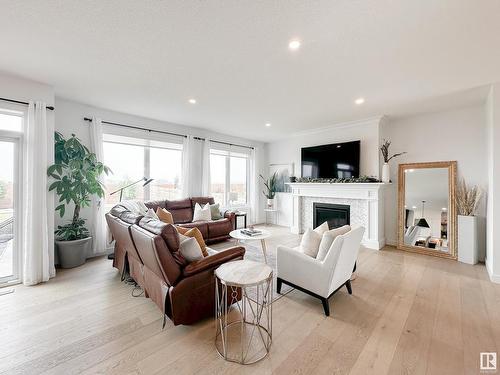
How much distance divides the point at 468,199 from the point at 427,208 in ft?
2.05

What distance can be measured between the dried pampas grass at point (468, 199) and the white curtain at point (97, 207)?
649 centimetres

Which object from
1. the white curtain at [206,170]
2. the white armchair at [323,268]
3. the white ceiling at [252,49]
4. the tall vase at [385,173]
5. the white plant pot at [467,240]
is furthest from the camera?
the white curtain at [206,170]

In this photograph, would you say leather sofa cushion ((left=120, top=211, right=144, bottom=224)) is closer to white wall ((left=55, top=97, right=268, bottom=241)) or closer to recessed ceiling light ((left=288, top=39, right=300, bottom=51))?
white wall ((left=55, top=97, right=268, bottom=241))

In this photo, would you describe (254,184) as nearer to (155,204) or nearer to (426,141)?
(155,204)

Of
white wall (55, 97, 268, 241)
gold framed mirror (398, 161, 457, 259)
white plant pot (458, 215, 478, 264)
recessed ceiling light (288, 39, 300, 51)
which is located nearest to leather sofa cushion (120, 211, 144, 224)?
white wall (55, 97, 268, 241)

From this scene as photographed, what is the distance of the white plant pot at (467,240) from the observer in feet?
12.2

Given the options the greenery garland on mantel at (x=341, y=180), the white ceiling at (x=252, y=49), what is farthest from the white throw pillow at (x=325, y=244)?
the greenery garland on mantel at (x=341, y=180)

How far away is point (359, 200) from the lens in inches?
193

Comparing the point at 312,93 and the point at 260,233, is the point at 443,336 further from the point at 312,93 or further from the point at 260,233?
the point at 312,93

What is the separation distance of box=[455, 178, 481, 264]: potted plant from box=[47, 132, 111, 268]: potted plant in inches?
242

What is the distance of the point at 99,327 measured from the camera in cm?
209

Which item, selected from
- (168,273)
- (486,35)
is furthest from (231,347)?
(486,35)

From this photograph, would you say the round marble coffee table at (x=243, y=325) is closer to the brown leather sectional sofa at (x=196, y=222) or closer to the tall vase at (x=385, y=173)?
the brown leather sectional sofa at (x=196, y=222)

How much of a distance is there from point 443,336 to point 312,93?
Result: 322cm
